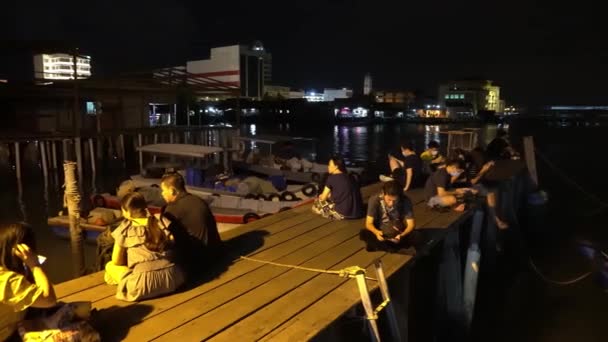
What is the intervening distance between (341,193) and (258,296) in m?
4.05

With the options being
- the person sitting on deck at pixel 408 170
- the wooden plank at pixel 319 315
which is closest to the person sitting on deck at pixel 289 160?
the person sitting on deck at pixel 408 170

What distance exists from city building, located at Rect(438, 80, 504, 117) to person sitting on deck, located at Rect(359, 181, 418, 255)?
169607 millimetres

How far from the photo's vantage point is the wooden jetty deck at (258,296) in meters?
4.52

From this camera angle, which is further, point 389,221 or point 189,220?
point 389,221

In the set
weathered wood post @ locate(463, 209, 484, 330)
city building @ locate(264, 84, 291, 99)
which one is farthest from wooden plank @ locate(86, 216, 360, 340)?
city building @ locate(264, 84, 291, 99)

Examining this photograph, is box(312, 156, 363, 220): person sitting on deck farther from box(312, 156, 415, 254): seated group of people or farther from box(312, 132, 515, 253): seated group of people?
box(312, 156, 415, 254): seated group of people

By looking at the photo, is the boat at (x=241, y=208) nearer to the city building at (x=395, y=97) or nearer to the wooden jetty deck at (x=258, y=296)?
the wooden jetty deck at (x=258, y=296)

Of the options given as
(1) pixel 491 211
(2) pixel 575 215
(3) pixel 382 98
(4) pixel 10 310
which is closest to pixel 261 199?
(1) pixel 491 211

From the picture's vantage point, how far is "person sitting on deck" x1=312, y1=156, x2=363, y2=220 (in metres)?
9.01

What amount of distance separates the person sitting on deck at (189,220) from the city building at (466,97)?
172m

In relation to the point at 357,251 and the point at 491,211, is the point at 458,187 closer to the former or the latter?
the point at 491,211

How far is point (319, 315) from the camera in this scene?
4.94 metres

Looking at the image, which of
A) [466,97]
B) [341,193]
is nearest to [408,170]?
[341,193]

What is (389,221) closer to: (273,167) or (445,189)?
(445,189)
